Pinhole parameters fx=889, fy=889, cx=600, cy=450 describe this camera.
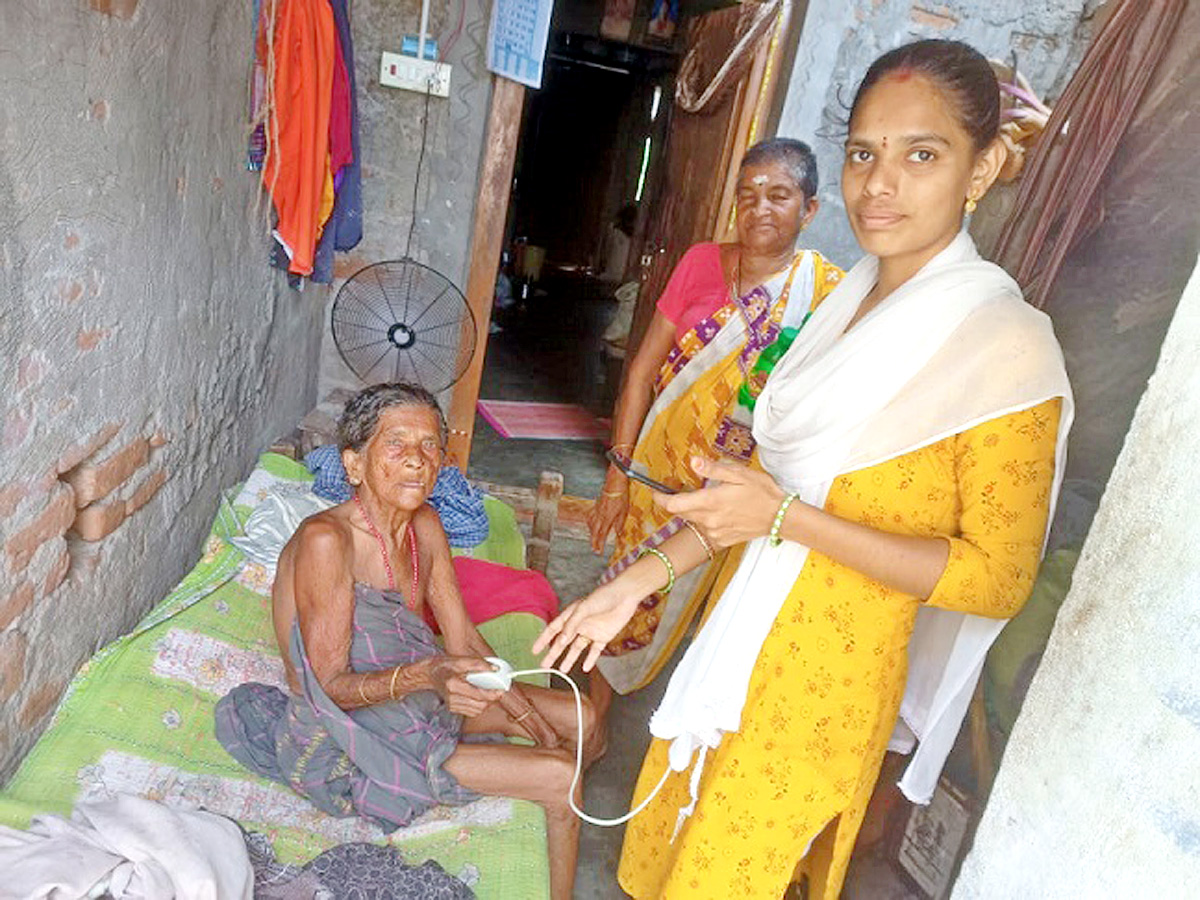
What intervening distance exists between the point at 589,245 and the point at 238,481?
411 inches

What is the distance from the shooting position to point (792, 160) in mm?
2779

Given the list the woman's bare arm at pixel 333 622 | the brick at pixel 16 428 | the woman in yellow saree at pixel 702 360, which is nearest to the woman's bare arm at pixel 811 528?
the woman's bare arm at pixel 333 622

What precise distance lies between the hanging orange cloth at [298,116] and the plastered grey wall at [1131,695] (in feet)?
10.3

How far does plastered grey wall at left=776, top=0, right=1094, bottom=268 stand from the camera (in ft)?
13.8

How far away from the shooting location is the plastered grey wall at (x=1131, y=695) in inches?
40.8

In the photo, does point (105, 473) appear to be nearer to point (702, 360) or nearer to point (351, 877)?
point (351, 877)

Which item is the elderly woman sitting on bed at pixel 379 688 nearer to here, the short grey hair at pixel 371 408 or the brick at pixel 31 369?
the short grey hair at pixel 371 408

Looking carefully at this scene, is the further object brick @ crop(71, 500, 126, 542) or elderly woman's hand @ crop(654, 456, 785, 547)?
brick @ crop(71, 500, 126, 542)

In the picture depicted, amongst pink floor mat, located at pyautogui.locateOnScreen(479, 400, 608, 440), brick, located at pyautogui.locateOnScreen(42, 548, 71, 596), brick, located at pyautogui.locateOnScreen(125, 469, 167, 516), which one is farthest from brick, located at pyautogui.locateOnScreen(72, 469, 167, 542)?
pink floor mat, located at pyautogui.locateOnScreen(479, 400, 608, 440)

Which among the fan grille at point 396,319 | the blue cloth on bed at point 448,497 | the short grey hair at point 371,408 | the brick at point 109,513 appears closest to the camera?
the short grey hair at point 371,408

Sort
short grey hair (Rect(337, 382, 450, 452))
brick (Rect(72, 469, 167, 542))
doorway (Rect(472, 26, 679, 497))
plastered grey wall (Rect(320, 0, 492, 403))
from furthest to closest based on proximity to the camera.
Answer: doorway (Rect(472, 26, 679, 497))
plastered grey wall (Rect(320, 0, 492, 403))
brick (Rect(72, 469, 167, 542))
short grey hair (Rect(337, 382, 450, 452))

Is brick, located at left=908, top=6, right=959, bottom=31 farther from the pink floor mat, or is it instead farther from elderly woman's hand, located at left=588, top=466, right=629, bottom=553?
the pink floor mat

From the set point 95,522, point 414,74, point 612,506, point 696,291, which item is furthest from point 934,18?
point 95,522

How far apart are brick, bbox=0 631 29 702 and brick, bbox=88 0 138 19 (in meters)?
1.52
